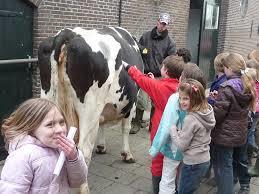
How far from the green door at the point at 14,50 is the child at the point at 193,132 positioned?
9.77 ft

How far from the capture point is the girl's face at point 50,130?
192 cm

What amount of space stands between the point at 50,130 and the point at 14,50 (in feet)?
11.7

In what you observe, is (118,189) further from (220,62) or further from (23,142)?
(23,142)

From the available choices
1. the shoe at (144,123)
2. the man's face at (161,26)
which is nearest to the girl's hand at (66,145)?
the man's face at (161,26)

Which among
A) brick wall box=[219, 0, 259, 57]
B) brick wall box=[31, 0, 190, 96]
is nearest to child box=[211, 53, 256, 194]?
brick wall box=[31, 0, 190, 96]

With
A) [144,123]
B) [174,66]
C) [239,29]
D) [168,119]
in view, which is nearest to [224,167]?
[168,119]

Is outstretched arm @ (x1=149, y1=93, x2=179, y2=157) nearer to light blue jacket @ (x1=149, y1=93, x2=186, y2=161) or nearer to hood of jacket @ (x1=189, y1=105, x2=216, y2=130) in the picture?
light blue jacket @ (x1=149, y1=93, x2=186, y2=161)

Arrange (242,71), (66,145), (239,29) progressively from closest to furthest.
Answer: (66,145) → (242,71) → (239,29)

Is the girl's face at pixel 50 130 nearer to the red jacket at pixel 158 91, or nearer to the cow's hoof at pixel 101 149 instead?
the red jacket at pixel 158 91

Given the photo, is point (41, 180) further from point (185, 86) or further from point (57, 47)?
point (57, 47)

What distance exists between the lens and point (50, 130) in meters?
1.93

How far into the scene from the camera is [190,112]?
3092 mm

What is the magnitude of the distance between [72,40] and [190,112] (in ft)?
4.81

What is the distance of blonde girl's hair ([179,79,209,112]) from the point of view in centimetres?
302
